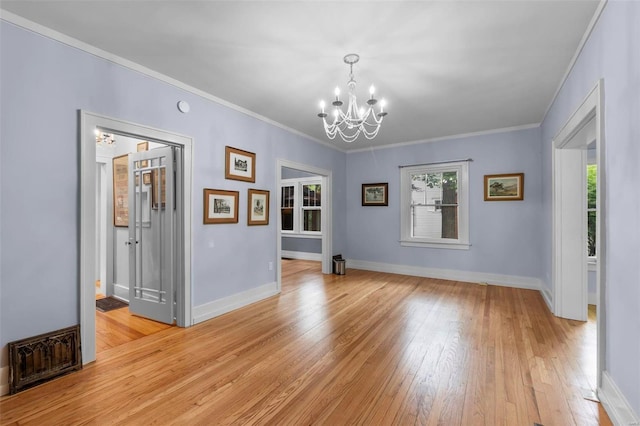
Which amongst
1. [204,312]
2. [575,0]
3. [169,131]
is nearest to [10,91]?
[169,131]

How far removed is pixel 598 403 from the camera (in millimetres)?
1969

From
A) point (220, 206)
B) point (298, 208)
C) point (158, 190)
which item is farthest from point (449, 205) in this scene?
point (158, 190)

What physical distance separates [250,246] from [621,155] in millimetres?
3832

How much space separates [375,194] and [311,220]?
244 cm

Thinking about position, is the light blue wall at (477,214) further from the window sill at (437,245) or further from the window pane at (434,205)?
the window pane at (434,205)

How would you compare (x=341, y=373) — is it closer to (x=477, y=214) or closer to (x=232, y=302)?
(x=232, y=302)

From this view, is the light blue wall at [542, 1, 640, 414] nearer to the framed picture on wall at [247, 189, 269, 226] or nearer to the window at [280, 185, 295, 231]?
the framed picture on wall at [247, 189, 269, 226]

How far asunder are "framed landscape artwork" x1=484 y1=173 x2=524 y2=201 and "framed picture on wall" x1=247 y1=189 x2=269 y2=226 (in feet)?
12.7

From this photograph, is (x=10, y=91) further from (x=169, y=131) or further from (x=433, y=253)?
(x=433, y=253)

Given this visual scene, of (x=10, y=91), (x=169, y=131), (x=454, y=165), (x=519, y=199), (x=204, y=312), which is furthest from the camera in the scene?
Result: (x=454, y=165)

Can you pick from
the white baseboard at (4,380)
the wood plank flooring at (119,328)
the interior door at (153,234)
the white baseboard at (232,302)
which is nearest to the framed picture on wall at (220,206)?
the interior door at (153,234)

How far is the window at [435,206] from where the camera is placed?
5504 mm

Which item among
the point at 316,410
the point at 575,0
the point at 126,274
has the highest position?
the point at 575,0

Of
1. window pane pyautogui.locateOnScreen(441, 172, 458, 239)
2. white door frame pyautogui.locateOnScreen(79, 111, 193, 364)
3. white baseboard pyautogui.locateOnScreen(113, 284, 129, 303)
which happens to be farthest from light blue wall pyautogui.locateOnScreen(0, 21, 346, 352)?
window pane pyautogui.locateOnScreen(441, 172, 458, 239)
